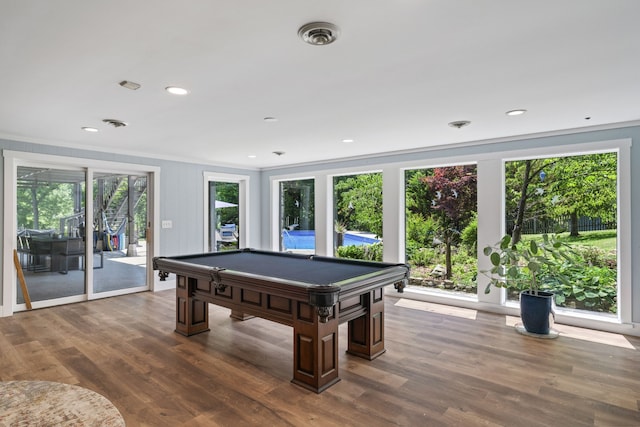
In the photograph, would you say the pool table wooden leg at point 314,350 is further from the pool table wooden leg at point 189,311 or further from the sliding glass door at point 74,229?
the sliding glass door at point 74,229

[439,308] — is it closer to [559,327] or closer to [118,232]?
[559,327]

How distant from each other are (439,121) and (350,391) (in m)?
2.79

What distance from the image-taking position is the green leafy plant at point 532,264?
3984 millimetres

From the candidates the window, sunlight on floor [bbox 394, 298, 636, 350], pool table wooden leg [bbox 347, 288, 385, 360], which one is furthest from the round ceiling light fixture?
the window

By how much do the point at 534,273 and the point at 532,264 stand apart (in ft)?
0.54

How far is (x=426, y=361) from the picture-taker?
3203 mm

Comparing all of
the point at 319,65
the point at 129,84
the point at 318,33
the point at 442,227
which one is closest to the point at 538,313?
the point at 442,227

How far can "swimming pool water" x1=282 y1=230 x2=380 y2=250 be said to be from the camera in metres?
6.33

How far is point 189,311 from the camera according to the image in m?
3.84

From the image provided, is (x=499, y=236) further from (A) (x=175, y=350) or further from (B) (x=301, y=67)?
(A) (x=175, y=350)

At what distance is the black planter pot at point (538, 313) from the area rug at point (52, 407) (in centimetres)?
416

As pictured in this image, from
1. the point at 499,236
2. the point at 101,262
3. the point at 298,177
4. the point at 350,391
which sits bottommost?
the point at 350,391

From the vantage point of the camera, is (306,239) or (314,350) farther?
(306,239)

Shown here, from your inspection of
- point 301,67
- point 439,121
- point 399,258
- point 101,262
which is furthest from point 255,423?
point 101,262
